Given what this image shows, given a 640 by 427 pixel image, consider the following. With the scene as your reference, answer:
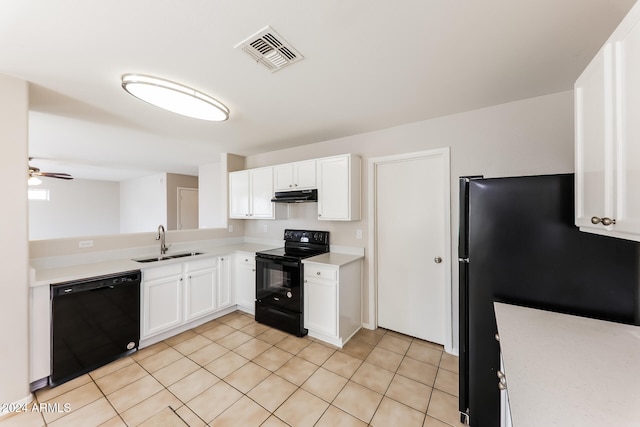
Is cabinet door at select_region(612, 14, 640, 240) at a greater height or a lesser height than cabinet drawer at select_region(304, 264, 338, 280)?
greater

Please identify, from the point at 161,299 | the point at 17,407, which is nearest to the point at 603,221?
the point at 161,299

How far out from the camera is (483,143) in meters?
2.34

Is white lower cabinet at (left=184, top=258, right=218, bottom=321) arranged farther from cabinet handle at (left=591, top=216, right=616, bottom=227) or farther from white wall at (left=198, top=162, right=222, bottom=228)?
cabinet handle at (left=591, top=216, right=616, bottom=227)

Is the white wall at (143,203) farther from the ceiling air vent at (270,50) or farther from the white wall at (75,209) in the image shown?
the ceiling air vent at (270,50)

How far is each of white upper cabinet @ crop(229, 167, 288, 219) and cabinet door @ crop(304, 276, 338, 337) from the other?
4.18 feet

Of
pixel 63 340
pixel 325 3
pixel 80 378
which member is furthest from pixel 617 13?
pixel 80 378

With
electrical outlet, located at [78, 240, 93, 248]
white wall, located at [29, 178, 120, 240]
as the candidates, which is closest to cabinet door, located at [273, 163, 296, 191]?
electrical outlet, located at [78, 240, 93, 248]

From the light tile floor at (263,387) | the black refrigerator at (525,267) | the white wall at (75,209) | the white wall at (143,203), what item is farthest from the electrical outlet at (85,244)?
the white wall at (75,209)

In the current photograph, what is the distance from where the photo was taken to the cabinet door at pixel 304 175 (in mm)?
3121

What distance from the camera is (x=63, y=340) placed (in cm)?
203

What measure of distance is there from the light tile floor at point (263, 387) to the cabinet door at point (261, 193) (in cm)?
170

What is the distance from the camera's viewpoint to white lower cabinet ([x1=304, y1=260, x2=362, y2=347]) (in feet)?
8.54

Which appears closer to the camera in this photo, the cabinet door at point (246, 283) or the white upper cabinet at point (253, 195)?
the cabinet door at point (246, 283)

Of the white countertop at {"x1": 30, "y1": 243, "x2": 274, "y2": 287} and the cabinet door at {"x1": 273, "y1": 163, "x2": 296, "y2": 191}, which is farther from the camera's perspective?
the cabinet door at {"x1": 273, "y1": 163, "x2": 296, "y2": 191}
